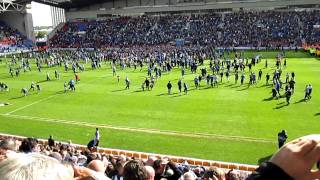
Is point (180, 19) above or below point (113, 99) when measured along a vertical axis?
above

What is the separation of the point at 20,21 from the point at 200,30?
44208 millimetres

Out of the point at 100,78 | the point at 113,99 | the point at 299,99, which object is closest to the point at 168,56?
the point at 100,78

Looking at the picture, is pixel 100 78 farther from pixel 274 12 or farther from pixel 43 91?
pixel 274 12

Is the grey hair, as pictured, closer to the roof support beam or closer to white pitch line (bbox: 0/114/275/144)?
white pitch line (bbox: 0/114/275/144)

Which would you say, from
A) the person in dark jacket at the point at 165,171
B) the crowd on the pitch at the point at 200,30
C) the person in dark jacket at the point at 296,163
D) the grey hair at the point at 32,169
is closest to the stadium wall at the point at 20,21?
the crowd on the pitch at the point at 200,30

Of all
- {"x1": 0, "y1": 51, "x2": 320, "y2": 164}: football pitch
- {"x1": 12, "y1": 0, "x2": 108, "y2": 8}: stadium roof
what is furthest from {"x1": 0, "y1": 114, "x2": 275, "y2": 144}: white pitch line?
{"x1": 12, "y1": 0, "x2": 108, "y2": 8}: stadium roof

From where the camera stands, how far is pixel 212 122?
25.6 m

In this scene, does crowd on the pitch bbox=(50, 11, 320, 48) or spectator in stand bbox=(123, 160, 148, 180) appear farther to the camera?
crowd on the pitch bbox=(50, 11, 320, 48)

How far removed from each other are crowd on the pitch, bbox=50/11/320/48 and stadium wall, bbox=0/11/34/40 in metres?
8.45

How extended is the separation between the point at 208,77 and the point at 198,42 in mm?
37417

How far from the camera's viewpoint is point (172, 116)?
2741 centimetres

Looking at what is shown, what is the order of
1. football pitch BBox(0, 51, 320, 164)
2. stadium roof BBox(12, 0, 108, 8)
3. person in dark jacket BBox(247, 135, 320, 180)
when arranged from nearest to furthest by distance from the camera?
person in dark jacket BBox(247, 135, 320, 180), football pitch BBox(0, 51, 320, 164), stadium roof BBox(12, 0, 108, 8)

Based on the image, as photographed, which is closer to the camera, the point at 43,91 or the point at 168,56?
the point at 43,91

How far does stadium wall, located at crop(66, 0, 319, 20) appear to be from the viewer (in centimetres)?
7750
